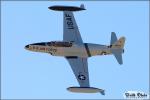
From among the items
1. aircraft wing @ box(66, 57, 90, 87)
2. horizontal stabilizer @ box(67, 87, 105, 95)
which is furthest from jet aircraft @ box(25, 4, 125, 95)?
horizontal stabilizer @ box(67, 87, 105, 95)

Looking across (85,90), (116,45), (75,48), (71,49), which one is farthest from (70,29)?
(85,90)

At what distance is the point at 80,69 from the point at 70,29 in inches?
194

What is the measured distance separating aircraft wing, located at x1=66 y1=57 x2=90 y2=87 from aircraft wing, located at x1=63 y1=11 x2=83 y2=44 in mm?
2011

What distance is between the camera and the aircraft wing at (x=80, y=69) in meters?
65.6

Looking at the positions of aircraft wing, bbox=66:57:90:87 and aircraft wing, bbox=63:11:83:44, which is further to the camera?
aircraft wing, bbox=63:11:83:44

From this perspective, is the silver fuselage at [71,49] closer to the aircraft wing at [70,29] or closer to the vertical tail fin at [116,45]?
the vertical tail fin at [116,45]

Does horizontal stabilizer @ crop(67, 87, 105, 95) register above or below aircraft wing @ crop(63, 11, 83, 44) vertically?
below

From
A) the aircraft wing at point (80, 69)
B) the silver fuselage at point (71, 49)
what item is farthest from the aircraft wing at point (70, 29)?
the aircraft wing at point (80, 69)

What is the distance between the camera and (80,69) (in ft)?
220

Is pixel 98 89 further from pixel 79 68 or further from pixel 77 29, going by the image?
pixel 77 29

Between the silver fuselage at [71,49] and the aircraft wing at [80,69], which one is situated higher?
the silver fuselage at [71,49]

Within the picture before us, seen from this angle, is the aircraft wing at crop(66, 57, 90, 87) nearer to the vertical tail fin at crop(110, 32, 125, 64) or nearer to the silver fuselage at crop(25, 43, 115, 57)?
the silver fuselage at crop(25, 43, 115, 57)

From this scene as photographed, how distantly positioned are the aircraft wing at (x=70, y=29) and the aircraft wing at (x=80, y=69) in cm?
201

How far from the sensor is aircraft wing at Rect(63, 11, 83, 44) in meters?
69.4
